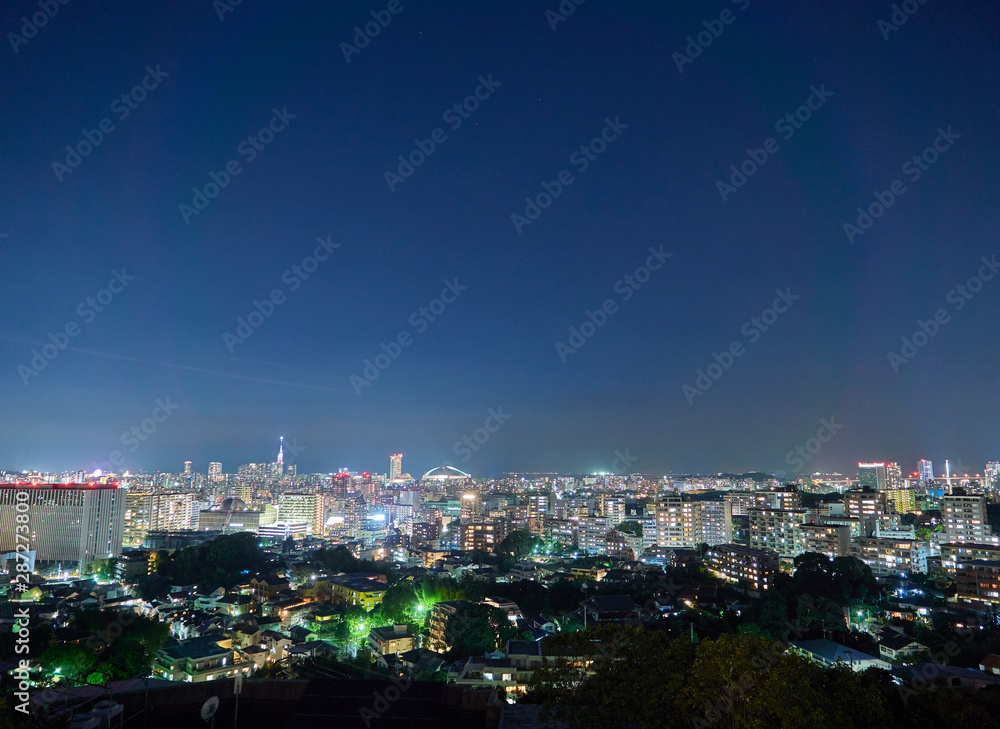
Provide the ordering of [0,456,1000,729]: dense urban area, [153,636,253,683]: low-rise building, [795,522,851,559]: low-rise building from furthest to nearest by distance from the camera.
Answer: [795,522,851,559]: low-rise building → [153,636,253,683]: low-rise building → [0,456,1000,729]: dense urban area

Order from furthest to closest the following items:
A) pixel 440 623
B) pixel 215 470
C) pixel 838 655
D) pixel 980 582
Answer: pixel 215 470 < pixel 980 582 < pixel 440 623 < pixel 838 655

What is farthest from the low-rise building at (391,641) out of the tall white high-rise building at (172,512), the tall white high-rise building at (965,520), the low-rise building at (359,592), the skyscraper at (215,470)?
the skyscraper at (215,470)

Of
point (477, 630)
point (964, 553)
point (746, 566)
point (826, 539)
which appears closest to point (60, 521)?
point (477, 630)

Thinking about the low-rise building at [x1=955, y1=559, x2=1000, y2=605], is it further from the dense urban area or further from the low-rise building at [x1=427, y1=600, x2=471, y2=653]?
the low-rise building at [x1=427, y1=600, x2=471, y2=653]

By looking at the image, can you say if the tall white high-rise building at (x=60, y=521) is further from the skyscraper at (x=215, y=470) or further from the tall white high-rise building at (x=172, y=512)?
the skyscraper at (x=215, y=470)

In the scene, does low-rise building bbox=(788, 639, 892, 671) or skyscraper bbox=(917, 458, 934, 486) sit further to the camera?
skyscraper bbox=(917, 458, 934, 486)

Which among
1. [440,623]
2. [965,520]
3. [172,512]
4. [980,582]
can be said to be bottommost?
[440,623]

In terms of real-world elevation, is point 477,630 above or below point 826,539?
below

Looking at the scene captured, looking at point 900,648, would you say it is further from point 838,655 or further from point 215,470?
point 215,470

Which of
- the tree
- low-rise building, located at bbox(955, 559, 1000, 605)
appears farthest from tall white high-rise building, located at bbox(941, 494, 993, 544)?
the tree
